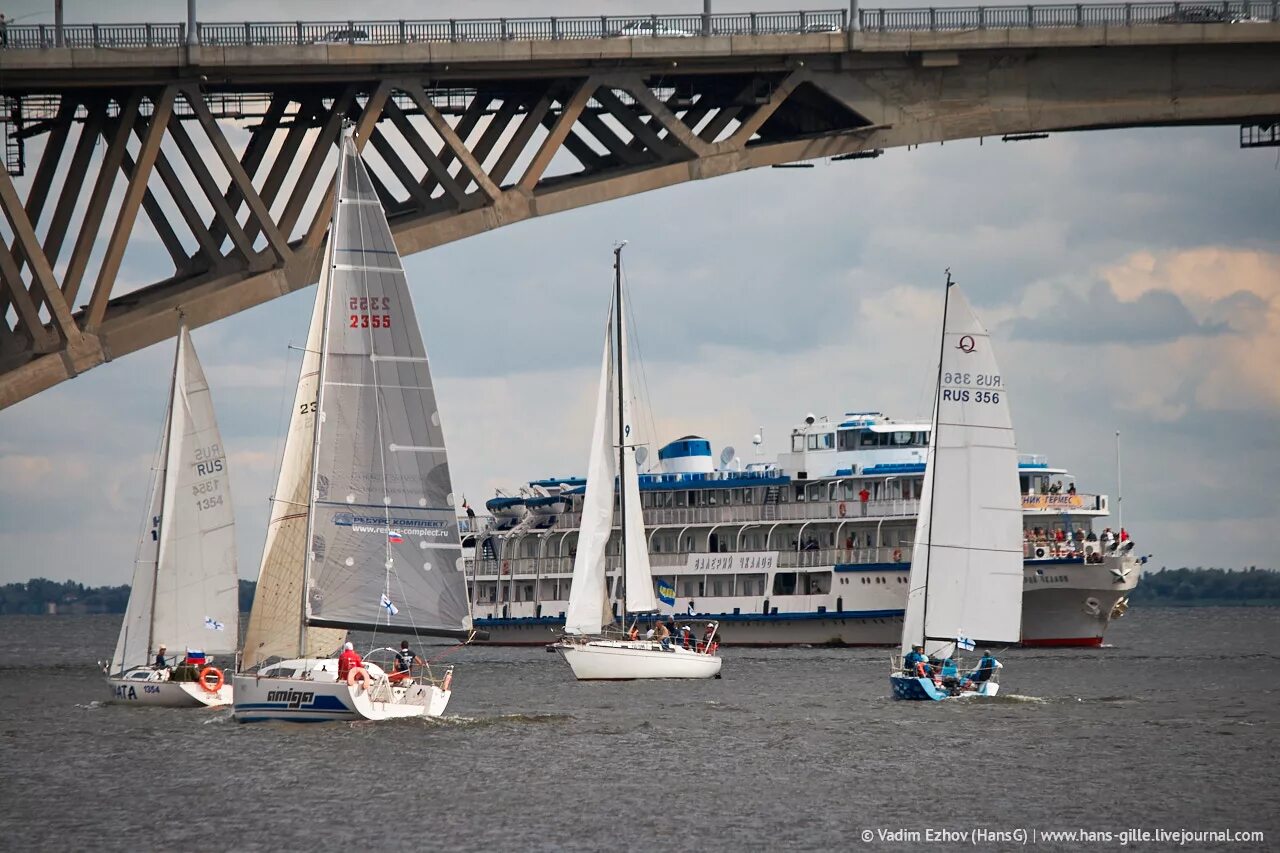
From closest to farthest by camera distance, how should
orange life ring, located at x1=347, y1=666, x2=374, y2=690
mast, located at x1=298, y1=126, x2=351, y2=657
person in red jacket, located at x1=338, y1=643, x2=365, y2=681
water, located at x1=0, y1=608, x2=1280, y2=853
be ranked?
water, located at x1=0, y1=608, x2=1280, y2=853 → mast, located at x1=298, y1=126, x2=351, y2=657 → orange life ring, located at x1=347, y1=666, x2=374, y2=690 → person in red jacket, located at x1=338, y1=643, x2=365, y2=681

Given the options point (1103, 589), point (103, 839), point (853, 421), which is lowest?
point (103, 839)

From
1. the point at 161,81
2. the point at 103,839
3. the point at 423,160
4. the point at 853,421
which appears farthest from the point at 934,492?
the point at 853,421

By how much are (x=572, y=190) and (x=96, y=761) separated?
16.3 meters

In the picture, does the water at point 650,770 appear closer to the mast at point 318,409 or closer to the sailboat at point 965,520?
the sailboat at point 965,520

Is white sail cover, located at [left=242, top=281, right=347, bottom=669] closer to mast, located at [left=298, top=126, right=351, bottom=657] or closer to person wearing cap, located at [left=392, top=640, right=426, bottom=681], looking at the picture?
mast, located at [left=298, top=126, right=351, bottom=657]

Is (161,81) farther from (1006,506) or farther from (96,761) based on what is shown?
(1006,506)

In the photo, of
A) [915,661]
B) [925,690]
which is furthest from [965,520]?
[925,690]

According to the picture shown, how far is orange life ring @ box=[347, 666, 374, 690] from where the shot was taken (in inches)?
1533

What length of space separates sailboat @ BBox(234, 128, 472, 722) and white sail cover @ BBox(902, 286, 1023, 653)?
550 inches

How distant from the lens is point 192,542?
50.0 meters

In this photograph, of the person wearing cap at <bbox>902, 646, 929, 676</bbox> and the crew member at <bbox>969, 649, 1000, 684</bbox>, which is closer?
the person wearing cap at <bbox>902, 646, 929, 676</bbox>

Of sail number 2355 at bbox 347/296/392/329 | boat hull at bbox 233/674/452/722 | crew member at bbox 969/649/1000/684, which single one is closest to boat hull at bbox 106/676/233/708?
boat hull at bbox 233/674/452/722

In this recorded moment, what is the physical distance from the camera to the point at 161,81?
145 feet

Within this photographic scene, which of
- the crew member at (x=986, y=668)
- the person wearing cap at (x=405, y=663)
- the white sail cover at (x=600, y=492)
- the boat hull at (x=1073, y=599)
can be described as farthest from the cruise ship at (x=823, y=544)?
the person wearing cap at (x=405, y=663)
